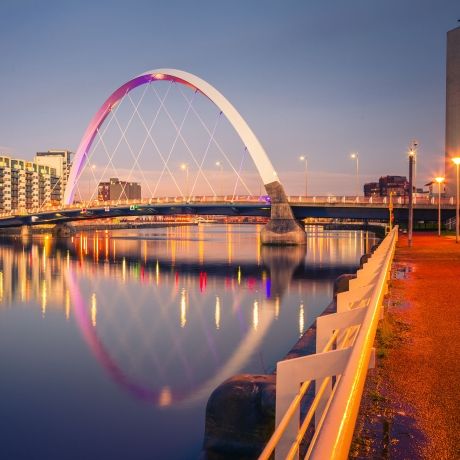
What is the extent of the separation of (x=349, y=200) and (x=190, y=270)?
30.5 metres

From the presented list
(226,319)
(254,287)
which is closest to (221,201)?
(254,287)

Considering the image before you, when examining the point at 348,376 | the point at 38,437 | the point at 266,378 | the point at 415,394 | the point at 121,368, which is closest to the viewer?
the point at 348,376

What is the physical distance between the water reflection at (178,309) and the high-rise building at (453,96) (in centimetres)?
3347

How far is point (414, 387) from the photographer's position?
6.17 metres

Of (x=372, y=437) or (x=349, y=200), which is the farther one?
(x=349, y=200)

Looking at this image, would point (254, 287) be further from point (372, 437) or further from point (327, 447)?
point (327, 447)

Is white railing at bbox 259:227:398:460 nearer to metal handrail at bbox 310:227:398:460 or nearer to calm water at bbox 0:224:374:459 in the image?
metal handrail at bbox 310:227:398:460

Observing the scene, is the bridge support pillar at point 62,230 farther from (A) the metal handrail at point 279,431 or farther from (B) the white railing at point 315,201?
(A) the metal handrail at point 279,431

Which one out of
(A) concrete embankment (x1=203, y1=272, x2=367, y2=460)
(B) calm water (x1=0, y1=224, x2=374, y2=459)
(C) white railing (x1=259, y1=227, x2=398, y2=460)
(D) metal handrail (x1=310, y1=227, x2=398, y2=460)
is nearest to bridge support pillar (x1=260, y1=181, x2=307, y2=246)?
(B) calm water (x1=0, y1=224, x2=374, y2=459)

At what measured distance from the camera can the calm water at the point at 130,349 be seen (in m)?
10.8

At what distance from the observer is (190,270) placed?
46.3 meters

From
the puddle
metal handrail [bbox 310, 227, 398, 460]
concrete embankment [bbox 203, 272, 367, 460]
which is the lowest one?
concrete embankment [bbox 203, 272, 367, 460]

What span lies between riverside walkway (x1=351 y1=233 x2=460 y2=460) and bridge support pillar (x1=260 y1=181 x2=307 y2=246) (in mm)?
57642

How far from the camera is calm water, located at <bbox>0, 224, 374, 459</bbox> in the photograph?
10750mm
